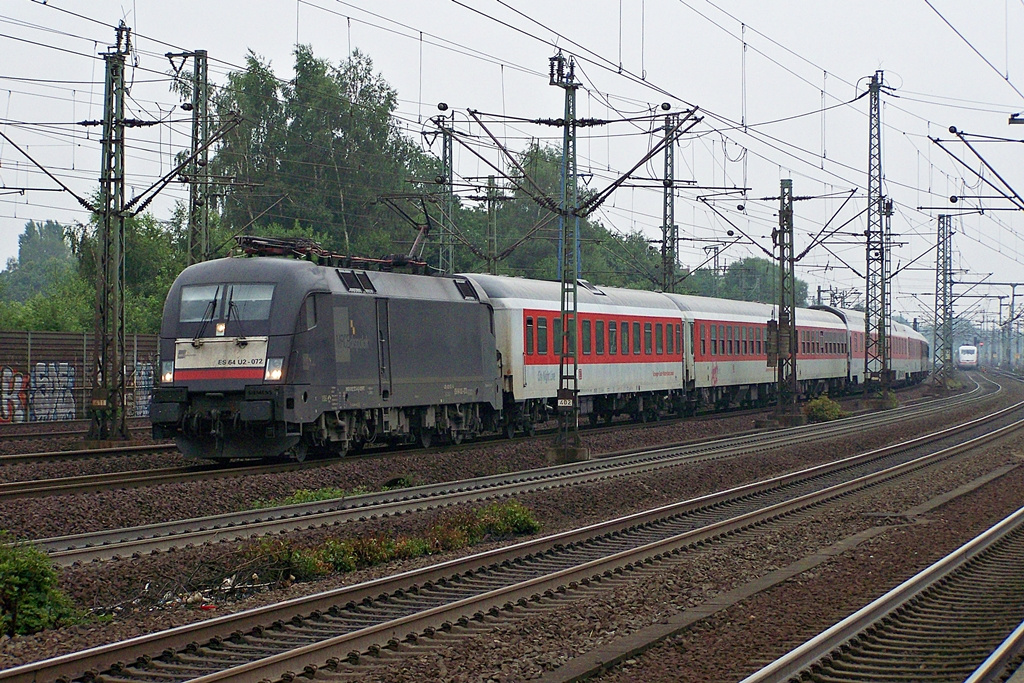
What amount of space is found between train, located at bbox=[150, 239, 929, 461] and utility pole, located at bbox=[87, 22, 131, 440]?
17.1 ft

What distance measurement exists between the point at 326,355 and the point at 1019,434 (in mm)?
21465

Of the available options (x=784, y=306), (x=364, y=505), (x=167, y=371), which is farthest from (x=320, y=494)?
(x=784, y=306)

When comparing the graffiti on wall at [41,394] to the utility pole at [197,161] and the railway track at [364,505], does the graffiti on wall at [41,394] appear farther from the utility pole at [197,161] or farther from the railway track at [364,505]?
the railway track at [364,505]

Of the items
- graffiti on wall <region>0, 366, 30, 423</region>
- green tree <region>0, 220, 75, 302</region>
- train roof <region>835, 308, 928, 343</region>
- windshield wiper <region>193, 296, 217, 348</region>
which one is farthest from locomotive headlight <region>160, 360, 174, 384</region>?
green tree <region>0, 220, 75, 302</region>

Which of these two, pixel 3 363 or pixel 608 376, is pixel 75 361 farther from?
pixel 608 376

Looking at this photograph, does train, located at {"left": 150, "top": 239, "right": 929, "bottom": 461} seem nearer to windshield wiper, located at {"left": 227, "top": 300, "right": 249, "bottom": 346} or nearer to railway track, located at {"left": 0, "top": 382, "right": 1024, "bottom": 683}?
windshield wiper, located at {"left": 227, "top": 300, "right": 249, "bottom": 346}

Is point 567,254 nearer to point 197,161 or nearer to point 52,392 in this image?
point 197,161

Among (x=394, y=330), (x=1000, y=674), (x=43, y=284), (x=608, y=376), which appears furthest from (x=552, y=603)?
(x=43, y=284)

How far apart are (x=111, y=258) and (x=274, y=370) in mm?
8469

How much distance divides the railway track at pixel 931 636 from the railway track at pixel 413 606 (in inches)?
102

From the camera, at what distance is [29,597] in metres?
9.27

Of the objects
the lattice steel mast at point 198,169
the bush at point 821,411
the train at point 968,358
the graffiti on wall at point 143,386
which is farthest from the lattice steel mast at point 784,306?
the train at point 968,358

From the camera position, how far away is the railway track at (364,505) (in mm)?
12062

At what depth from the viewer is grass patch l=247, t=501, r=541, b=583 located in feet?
37.3
